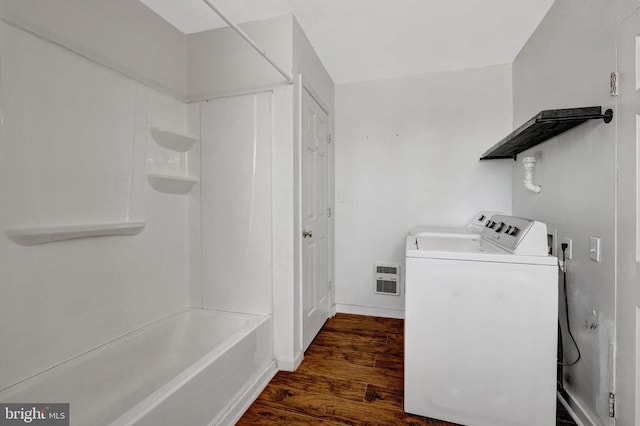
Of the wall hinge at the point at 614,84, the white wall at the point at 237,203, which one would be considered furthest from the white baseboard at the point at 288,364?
the wall hinge at the point at 614,84

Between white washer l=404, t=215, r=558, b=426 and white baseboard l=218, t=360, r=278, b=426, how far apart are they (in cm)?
85

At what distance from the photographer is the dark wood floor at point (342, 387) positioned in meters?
1.50

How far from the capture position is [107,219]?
1.60 m

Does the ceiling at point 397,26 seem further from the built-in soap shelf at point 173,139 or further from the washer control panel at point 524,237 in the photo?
the washer control panel at point 524,237

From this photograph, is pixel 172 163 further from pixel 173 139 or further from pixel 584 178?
pixel 584 178

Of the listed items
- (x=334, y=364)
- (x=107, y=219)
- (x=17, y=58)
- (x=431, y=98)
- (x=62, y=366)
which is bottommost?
(x=334, y=364)

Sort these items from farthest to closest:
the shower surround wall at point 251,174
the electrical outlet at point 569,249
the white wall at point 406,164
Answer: the white wall at point 406,164
the shower surround wall at point 251,174
the electrical outlet at point 569,249

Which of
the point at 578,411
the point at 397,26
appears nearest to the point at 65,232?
the point at 397,26

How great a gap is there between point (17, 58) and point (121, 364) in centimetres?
158

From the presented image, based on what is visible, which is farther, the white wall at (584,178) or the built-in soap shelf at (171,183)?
A: the built-in soap shelf at (171,183)

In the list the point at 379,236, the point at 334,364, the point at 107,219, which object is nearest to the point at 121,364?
the point at 107,219

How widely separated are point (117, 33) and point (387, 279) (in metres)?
2.79

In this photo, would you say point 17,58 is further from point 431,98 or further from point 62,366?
point 431,98

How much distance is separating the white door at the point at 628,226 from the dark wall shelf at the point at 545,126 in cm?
11
